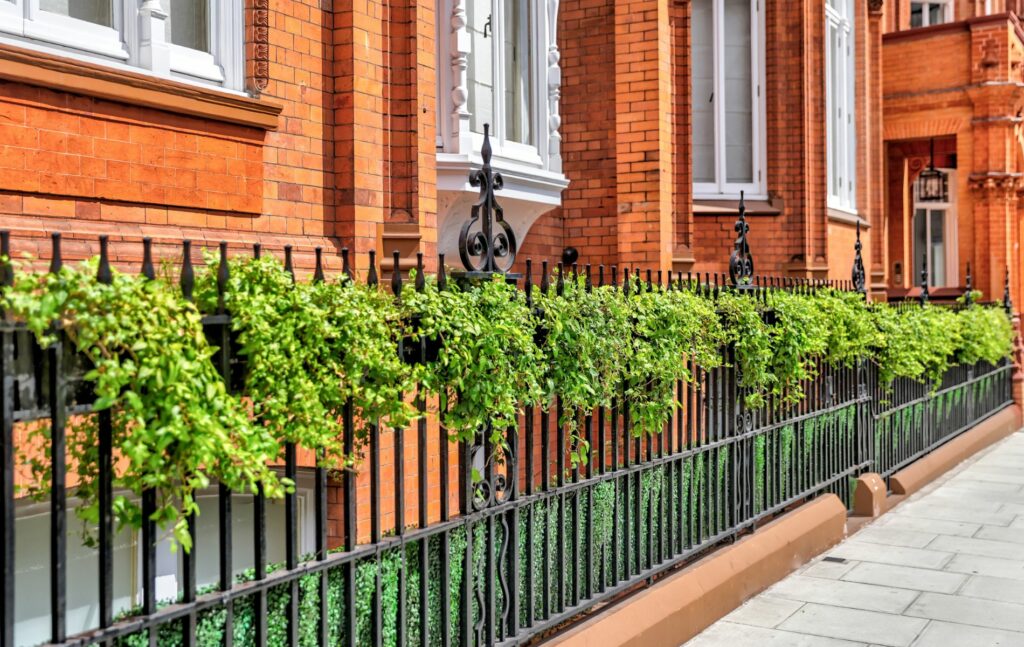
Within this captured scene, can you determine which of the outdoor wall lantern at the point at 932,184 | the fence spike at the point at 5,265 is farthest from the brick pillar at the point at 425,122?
the outdoor wall lantern at the point at 932,184

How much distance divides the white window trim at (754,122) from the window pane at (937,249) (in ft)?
33.2

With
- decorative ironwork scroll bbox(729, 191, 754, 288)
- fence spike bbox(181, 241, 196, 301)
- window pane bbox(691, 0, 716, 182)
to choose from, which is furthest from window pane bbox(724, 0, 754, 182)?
fence spike bbox(181, 241, 196, 301)

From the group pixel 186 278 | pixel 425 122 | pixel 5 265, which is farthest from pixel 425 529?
pixel 425 122

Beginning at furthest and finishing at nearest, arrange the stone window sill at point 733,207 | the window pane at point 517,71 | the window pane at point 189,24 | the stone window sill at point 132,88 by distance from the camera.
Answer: the stone window sill at point 733,207, the window pane at point 517,71, the window pane at point 189,24, the stone window sill at point 132,88

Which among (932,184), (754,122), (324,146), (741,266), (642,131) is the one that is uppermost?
(932,184)

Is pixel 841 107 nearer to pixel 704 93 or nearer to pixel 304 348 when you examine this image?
pixel 704 93

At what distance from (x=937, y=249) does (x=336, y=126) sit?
18.7m

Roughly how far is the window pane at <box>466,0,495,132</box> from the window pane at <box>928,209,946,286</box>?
16.5 meters

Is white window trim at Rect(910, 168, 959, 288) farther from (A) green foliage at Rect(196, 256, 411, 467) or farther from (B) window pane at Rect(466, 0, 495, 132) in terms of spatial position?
(A) green foliage at Rect(196, 256, 411, 467)

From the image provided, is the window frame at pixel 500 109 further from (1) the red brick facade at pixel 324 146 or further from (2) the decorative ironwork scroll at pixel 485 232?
(2) the decorative ironwork scroll at pixel 485 232

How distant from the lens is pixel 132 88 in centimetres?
495

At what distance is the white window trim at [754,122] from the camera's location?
13.3m

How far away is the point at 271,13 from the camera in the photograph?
229 inches

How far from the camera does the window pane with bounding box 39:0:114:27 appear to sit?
475 centimetres
